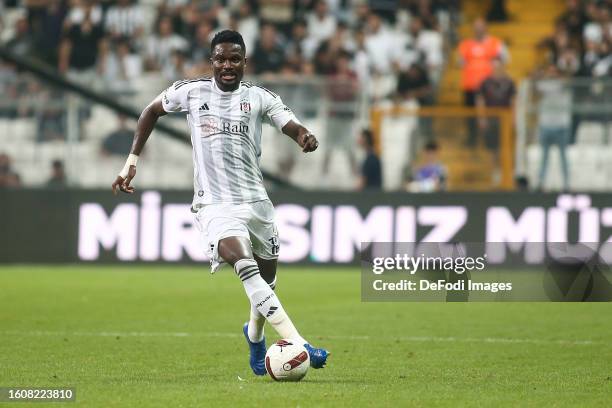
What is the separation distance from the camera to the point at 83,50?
873 inches

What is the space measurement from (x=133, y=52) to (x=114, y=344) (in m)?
12.6

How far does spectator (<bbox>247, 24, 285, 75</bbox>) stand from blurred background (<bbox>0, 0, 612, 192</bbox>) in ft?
0.08

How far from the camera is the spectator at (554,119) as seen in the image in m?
18.4

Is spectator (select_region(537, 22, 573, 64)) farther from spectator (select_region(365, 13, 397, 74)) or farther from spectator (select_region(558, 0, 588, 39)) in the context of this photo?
spectator (select_region(365, 13, 397, 74))

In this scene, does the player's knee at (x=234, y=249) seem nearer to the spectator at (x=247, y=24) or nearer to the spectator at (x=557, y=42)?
the spectator at (x=557, y=42)

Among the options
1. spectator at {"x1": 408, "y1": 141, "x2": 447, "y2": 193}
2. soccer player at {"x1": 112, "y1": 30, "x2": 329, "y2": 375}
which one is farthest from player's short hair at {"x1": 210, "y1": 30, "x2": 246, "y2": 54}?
spectator at {"x1": 408, "y1": 141, "x2": 447, "y2": 193}

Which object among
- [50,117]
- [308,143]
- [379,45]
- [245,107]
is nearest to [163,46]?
[379,45]

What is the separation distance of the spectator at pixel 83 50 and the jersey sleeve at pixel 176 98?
1363cm

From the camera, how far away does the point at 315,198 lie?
61.7 feet

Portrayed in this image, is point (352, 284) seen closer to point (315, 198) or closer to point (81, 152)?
point (315, 198)

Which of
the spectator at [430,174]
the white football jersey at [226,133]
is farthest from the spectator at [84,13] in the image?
the white football jersey at [226,133]

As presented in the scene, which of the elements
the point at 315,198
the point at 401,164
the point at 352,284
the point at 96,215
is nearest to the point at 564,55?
the point at 401,164

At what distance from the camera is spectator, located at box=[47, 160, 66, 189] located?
18.8 meters

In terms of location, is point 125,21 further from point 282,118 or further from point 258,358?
point 258,358
